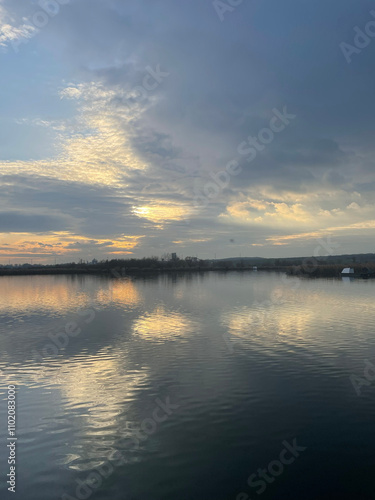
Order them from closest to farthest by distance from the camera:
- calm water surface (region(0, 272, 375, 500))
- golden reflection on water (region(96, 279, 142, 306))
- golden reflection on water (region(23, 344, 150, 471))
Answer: calm water surface (region(0, 272, 375, 500)) < golden reflection on water (region(23, 344, 150, 471)) < golden reflection on water (region(96, 279, 142, 306))

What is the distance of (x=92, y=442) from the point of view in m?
9.60

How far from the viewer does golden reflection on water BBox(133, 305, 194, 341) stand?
76.1 ft

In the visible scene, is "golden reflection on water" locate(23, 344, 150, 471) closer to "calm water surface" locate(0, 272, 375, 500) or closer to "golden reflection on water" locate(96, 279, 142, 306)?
"calm water surface" locate(0, 272, 375, 500)

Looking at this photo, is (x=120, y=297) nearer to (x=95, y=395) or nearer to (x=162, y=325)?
(x=162, y=325)

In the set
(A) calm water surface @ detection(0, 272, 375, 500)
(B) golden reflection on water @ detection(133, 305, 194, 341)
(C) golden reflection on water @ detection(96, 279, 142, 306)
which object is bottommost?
(A) calm water surface @ detection(0, 272, 375, 500)

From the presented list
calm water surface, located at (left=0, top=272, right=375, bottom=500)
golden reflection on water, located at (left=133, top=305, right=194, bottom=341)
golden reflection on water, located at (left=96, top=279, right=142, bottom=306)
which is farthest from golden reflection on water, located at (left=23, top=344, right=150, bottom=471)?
golden reflection on water, located at (left=96, top=279, right=142, bottom=306)

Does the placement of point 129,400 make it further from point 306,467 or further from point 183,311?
point 183,311

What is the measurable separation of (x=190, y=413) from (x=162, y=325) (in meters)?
15.6

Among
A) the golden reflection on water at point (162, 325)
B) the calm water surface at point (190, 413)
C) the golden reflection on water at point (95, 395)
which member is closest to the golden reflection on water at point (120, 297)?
the golden reflection on water at point (162, 325)

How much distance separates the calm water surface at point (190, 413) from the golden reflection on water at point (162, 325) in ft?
1.33

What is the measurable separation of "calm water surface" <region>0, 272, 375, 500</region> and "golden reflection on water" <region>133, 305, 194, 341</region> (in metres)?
0.41

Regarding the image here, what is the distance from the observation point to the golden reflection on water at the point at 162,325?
23.2 m

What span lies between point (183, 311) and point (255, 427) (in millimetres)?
23729

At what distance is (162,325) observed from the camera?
26.8 metres
